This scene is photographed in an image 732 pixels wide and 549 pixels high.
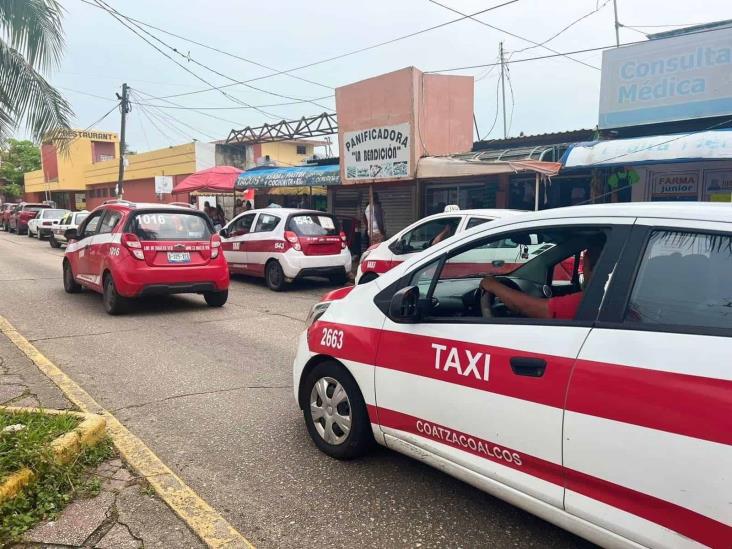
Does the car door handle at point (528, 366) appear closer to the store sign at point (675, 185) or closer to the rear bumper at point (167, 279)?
the rear bumper at point (167, 279)

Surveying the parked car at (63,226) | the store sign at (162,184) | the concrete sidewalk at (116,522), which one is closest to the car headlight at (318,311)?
the concrete sidewalk at (116,522)

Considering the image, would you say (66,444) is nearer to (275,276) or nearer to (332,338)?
(332,338)

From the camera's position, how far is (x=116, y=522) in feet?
9.57

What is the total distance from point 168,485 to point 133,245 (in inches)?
211

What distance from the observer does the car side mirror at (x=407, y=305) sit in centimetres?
304

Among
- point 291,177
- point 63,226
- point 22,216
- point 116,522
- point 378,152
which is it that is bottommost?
point 116,522

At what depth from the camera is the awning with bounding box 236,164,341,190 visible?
14516 millimetres

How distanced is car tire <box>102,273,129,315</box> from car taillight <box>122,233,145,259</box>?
1.88ft

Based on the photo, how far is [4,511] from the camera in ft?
9.45

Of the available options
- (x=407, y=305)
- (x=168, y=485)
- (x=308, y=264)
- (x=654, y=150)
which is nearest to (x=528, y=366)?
(x=407, y=305)

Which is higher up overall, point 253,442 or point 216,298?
point 216,298

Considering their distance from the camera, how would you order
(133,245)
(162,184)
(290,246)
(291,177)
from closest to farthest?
(133,245), (290,246), (291,177), (162,184)

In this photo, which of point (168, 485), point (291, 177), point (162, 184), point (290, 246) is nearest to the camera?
point (168, 485)

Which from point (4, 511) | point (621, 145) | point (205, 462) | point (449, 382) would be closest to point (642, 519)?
point (449, 382)
